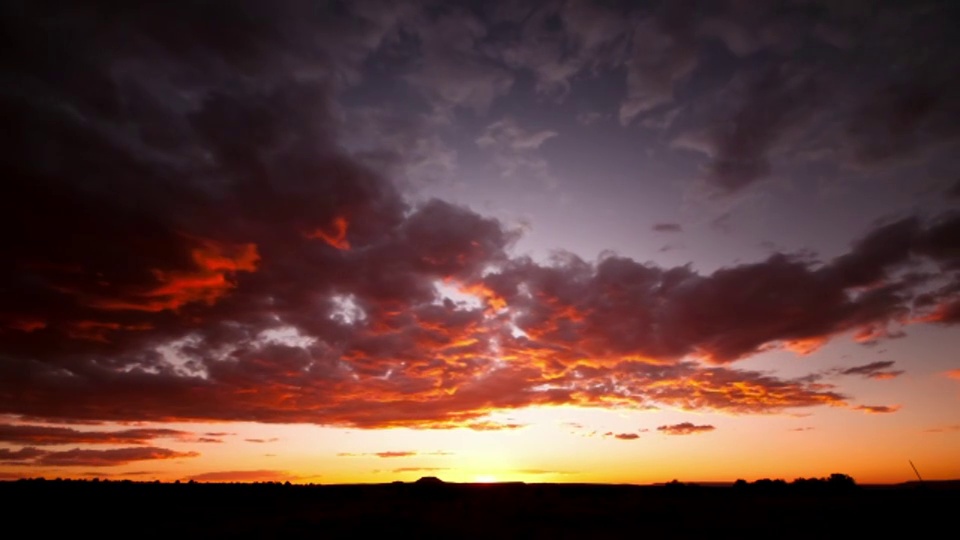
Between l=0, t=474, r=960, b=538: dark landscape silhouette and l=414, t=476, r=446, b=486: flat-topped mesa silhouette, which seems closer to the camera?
l=0, t=474, r=960, b=538: dark landscape silhouette

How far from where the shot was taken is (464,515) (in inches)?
1372

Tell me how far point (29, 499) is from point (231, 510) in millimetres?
20652

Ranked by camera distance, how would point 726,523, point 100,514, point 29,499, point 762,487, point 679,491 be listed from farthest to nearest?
point 762,487 → point 679,491 → point 29,499 → point 100,514 → point 726,523

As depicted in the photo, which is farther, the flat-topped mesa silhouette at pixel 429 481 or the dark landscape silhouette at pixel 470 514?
the flat-topped mesa silhouette at pixel 429 481

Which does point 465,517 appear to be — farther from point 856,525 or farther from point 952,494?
point 952,494

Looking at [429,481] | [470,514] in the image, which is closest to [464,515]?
[470,514]

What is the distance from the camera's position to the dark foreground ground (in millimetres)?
29125

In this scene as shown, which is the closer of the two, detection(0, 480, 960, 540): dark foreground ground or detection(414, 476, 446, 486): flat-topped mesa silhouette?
detection(0, 480, 960, 540): dark foreground ground

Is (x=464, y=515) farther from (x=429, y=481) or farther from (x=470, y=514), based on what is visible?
(x=429, y=481)

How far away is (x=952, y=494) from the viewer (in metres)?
44.3

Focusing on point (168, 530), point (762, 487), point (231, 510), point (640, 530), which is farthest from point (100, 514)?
point (762, 487)

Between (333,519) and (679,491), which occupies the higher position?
(679,491)

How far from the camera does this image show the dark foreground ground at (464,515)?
95.6ft

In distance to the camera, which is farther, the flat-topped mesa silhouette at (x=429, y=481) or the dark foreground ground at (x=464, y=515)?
the flat-topped mesa silhouette at (x=429, y=481)
